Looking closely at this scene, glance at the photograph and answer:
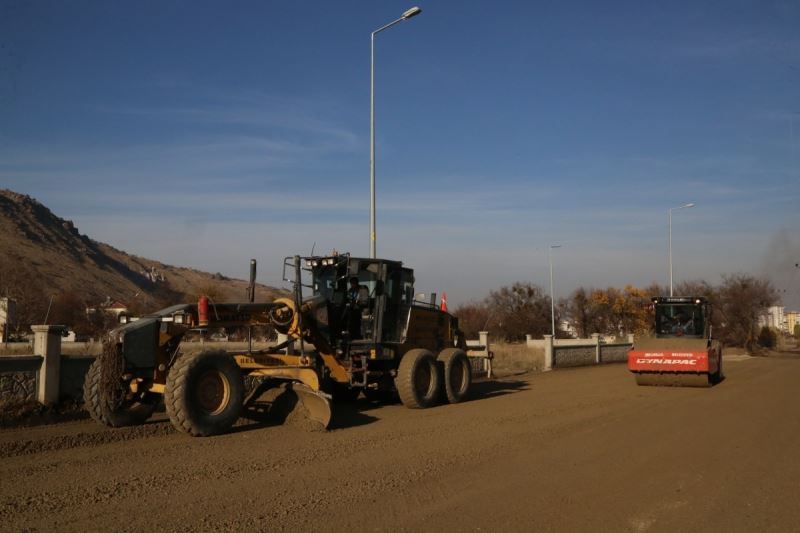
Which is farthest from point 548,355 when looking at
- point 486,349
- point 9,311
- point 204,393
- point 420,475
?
point 9,311

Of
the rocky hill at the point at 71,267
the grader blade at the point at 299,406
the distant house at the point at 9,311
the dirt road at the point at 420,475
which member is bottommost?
the dirt road at the point at 420,475

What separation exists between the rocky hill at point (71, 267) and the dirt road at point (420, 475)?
114 ft

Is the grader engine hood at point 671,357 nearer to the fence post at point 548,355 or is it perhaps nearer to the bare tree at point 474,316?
→ the fence post at point 548,355

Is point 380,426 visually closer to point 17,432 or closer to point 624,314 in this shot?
point 17,432

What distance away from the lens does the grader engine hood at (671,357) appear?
17781mm

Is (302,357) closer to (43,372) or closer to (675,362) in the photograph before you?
(43,372)

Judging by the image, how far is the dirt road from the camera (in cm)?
608

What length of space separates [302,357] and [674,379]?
1121 centimetres

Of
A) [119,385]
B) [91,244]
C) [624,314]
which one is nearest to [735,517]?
[119,385]

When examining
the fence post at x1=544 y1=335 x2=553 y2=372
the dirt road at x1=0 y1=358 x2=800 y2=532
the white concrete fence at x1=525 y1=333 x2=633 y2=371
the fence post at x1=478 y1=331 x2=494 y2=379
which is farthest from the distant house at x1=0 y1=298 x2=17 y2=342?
the dirt road at x1=0 y1=358 x2=800 y2=532

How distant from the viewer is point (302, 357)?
37.6ft

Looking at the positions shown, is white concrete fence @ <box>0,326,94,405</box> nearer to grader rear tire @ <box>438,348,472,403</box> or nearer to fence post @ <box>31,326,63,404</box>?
fence post @ <box>31,326,63,404</box>

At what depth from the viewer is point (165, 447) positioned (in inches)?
350

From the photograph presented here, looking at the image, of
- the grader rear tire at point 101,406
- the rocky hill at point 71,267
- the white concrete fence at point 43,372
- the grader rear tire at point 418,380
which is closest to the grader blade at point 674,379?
the grader rear tire at point 418,380
